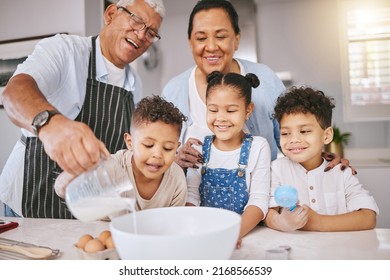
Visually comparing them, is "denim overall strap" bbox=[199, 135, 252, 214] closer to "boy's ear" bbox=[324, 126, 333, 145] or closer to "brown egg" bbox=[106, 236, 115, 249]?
"boy's ear" bbox=[324, 126, 333, 145]

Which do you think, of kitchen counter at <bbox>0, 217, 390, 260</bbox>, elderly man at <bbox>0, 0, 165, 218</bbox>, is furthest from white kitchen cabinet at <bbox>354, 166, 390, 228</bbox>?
elderly man at <bbox>0, 0, 165, 218</bbox>

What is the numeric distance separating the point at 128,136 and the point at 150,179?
89mm

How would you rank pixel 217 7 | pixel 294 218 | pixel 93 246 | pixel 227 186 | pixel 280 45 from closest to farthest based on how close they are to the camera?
pixel 93 246 → pixel 294 218 → pixel 227 186 → pixel 217 7 → pixel 280 45

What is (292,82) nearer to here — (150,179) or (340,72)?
(340,72)

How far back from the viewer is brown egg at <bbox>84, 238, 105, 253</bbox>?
1.41 feet

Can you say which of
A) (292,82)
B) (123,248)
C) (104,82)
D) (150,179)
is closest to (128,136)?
(150,179)

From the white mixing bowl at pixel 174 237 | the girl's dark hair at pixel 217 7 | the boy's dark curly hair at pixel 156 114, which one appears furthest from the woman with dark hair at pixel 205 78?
the white mixing bowl at pixel 174 237

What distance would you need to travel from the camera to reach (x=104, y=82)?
32.2 inches

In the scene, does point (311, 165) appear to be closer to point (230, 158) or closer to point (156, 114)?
point (230, 158)

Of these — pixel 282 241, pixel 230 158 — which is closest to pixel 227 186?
pixel 230 158

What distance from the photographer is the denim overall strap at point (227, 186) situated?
66 centimetres

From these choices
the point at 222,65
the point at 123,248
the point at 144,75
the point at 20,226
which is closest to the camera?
the point at 123,248

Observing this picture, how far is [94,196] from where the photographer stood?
16.4 inches

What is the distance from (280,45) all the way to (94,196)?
2.13 ft
